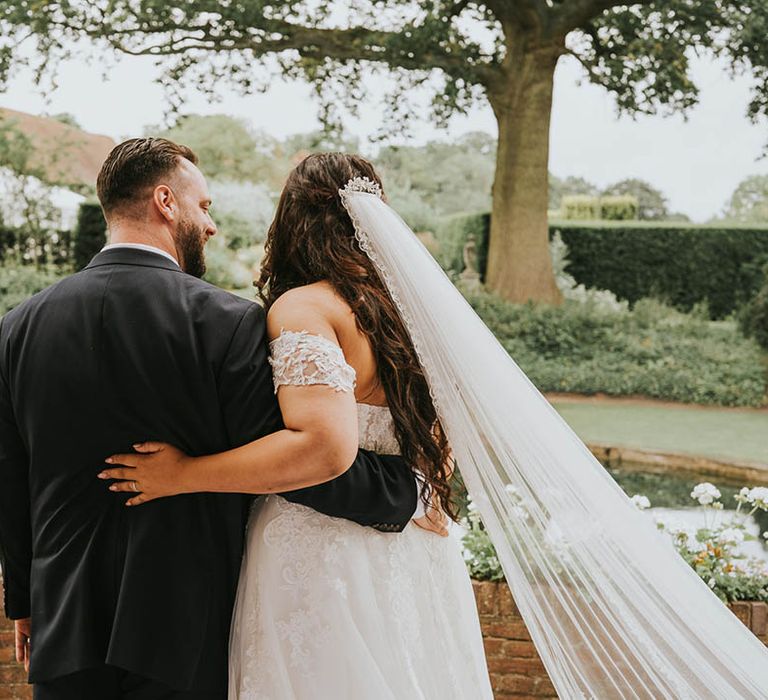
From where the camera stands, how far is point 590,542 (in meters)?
Answer: 1.99

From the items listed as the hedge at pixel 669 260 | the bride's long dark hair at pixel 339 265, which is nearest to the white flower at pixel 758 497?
the bride's long dark hair at pixel 339 265

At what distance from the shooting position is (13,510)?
1.88 meters

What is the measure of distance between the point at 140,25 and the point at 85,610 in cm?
1091

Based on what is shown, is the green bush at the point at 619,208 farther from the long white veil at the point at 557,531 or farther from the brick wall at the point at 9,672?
the long white veil at the point at 557,531

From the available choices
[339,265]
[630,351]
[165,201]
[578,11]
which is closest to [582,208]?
[578,11]

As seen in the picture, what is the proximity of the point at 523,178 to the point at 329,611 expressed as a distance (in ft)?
34.7

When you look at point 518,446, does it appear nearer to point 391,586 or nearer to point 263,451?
point 391,586

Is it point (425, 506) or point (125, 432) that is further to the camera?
point (425, 506)

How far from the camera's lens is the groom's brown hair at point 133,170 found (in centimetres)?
180

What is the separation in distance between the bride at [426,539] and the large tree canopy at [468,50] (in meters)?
9.46

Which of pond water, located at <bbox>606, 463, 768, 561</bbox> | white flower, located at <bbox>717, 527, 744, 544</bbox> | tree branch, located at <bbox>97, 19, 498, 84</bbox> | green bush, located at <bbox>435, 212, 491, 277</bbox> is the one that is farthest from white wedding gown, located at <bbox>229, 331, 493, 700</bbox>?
green bush, located at <bbox>435, 212, 491, 277</bbox>

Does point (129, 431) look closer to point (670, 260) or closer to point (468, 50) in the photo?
point (468, 50)

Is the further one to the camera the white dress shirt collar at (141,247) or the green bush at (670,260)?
the green bush at (670,260)

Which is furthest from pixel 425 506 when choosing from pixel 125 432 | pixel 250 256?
pixel 250 256
